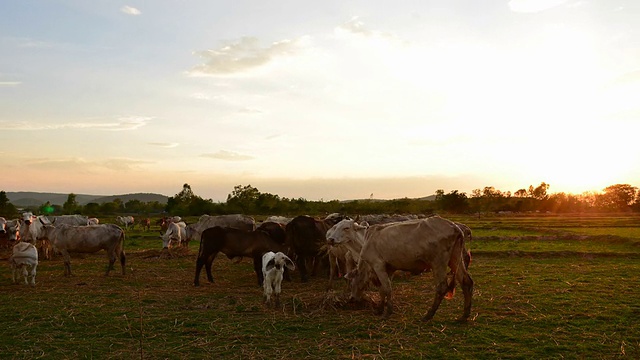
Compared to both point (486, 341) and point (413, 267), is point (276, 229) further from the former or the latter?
point (486, 341)

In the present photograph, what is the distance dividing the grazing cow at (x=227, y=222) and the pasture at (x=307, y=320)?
9.32 meters

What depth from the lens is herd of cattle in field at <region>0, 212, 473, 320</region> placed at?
1001cm

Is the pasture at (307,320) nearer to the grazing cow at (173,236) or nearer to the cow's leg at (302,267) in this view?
the cow's leg at (302,267)

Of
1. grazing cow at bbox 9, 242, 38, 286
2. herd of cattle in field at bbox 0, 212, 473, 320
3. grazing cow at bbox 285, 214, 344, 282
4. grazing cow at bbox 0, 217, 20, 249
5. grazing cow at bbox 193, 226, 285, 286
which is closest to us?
herd of cattle in field at bbox 0, 212, 473, 320

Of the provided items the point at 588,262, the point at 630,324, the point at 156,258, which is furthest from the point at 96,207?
the point at 630,324

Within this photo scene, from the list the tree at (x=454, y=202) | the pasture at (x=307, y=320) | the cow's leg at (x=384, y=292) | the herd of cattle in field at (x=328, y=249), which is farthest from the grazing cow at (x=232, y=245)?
the tree at (x=454, y=202)

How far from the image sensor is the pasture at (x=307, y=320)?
25.5 ft

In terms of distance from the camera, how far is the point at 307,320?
390 inches

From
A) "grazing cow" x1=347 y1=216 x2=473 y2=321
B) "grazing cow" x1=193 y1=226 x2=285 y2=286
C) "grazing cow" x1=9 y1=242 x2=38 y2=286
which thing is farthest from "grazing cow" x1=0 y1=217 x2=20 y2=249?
"grazing cow" x1=347 y1=216 x2=473 y2=321

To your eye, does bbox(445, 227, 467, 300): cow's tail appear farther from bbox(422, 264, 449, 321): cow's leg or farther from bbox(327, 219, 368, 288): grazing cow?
bbox(327, 219, 368, 288): grazing cow

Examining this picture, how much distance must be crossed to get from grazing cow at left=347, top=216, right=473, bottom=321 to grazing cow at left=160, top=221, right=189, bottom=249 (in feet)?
58.1

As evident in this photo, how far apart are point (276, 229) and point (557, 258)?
45.3 feet

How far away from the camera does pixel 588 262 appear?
66.3 feet

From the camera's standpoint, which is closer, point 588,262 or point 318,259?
point 318,259
